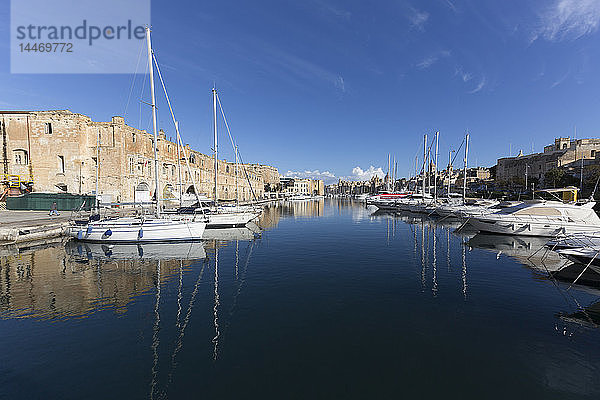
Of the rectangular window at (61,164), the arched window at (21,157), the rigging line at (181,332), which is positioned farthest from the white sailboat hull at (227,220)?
the arched window at (21,157)

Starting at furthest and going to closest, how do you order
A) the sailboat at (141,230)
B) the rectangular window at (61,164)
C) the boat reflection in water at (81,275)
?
the rectangular window at (61,164)
the sailboat at (141,230)
the boat reflection in water at (81,275)

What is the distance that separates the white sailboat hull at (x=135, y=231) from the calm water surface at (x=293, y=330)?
190 inches

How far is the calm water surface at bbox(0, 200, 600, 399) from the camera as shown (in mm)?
5668

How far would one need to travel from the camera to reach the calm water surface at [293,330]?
5.67 m

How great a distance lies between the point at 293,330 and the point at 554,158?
352ft

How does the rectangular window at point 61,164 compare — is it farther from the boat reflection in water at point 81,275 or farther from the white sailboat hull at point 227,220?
the white sailboat hull at point 227,220

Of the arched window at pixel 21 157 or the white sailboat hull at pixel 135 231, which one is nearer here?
the white sailboat hull at pixel 135 231

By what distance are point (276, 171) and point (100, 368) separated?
16819cm

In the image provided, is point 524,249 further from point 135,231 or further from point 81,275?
point 135,231

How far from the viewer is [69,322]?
831cm

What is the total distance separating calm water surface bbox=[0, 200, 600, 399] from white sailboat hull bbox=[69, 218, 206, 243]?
484 cm

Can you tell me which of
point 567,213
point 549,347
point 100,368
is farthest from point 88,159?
point 567,213

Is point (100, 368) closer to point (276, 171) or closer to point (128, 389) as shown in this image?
point (128, 389)

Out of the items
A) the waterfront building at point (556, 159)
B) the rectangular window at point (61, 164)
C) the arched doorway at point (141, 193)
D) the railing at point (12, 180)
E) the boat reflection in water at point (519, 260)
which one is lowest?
the boat reflection in water at point (519, 260)
